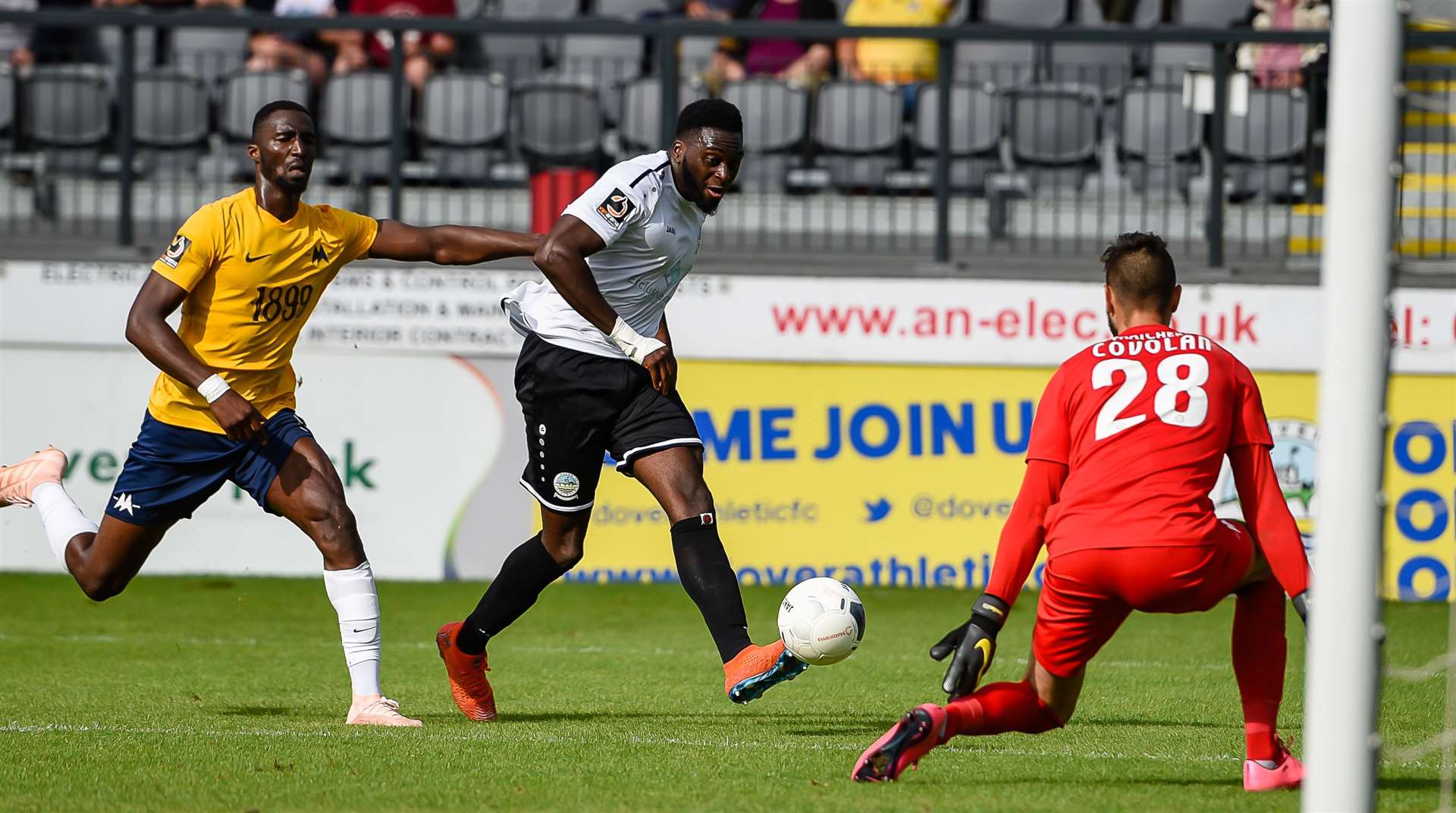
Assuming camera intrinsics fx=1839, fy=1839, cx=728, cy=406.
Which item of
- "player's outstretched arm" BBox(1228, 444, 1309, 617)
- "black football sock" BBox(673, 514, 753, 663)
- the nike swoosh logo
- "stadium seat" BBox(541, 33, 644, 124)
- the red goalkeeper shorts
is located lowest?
"black football sock" BBox(673, 514, 753, 663)

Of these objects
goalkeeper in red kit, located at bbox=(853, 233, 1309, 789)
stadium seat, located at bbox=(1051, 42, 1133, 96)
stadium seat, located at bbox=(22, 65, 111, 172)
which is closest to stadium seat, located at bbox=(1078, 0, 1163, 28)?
stadium seat, located at bbox=(1051, 42, 1133, 96)

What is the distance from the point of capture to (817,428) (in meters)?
11.6

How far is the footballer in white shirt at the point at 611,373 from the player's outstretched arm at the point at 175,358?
1039 mm

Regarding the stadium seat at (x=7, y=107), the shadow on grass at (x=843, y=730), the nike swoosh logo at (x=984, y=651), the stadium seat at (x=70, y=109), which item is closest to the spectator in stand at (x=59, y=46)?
the stadium seat at (x=7, y=107)

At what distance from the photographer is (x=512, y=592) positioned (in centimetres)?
681

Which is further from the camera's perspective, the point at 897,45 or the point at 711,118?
the point at 897,45

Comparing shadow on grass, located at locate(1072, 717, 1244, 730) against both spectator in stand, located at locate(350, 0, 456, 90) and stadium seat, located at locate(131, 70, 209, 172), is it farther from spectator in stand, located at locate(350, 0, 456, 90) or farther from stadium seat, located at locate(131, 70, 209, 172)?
stadium seat, located at locate(131, 70, 209, 172)

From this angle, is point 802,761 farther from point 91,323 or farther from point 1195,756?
point 91,323

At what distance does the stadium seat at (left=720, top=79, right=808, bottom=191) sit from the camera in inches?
495

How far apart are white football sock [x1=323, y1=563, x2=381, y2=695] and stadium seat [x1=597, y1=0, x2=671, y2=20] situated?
866 cm

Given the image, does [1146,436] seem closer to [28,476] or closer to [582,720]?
[582,720]

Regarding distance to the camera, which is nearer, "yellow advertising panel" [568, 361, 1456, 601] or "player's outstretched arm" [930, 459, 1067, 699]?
"player's outstretched arm" [930, 459, 1067, 699]

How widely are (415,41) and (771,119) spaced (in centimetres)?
294

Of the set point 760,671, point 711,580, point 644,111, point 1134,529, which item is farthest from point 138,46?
point 1134,529
